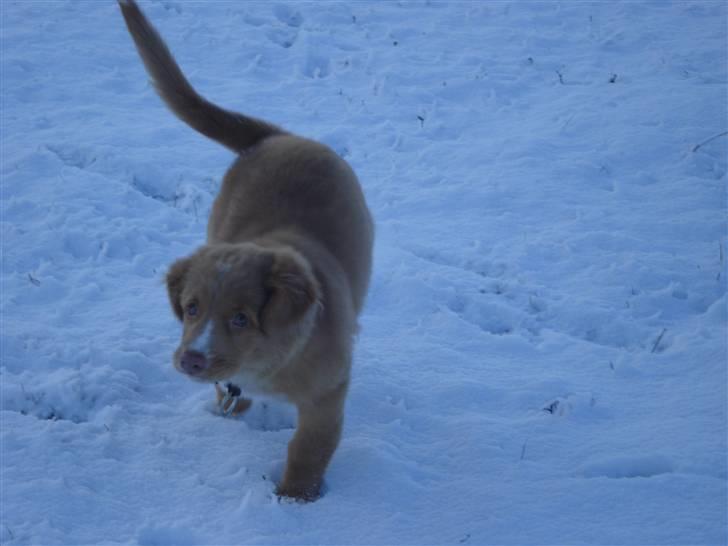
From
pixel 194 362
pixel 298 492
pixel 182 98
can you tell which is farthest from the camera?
pixel 182 98

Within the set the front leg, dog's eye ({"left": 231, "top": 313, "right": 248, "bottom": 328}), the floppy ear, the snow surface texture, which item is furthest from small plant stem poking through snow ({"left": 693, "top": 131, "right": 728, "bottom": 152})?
dog's eye ({"left": 231, "top": 313, "right": 248, "bottom": 328})

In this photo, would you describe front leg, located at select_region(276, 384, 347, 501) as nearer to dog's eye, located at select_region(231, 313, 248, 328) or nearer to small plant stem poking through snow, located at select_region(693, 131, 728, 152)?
dog's eye, located at select_region(231, 313, 248, 328)

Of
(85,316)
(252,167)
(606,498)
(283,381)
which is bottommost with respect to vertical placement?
(85,316)

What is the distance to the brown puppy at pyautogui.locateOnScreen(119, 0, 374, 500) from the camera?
281 centimetres

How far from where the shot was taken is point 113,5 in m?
9.04

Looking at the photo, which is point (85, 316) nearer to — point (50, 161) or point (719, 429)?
point (50, 161)

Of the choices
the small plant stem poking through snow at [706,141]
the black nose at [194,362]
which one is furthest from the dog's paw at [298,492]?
the small plant stem poking through snow at [706,141]

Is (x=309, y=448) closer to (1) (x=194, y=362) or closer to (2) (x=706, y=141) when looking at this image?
(1) (x=194, y=362)

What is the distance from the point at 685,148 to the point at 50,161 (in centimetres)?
531

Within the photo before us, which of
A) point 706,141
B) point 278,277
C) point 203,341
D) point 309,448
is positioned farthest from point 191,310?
point 706,141

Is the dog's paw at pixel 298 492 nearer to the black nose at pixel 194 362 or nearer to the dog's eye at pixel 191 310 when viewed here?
the black nose at pixel 194 362

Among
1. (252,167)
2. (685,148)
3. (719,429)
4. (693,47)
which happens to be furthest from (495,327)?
(693,47)

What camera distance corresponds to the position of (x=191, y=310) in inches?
113

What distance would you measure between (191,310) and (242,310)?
219 mm
